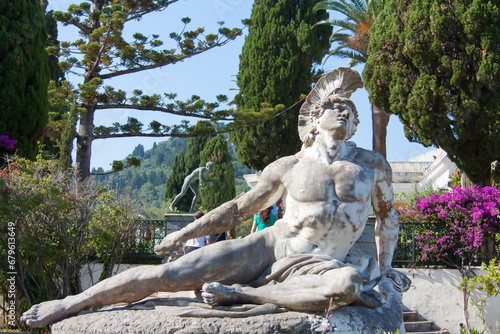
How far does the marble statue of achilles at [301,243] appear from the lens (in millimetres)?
3479

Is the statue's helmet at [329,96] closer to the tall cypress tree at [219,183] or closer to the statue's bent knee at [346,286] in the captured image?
the statue's bent knee at [346,286]

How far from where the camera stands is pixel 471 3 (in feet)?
38.7

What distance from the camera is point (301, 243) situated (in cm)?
381

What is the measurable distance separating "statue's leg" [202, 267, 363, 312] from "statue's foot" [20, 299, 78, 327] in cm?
96

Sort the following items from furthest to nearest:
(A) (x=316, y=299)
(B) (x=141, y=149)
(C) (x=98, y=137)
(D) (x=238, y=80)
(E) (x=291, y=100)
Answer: (B) (x=141, y=149) → (D) (x=238, y=80) → (E) (x=291, y=100) → (C) (x=98, y=137) → (A) (x=316, y=299)

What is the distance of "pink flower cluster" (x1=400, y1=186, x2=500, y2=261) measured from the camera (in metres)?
9.49

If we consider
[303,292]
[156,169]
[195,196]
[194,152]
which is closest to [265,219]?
[303,292]

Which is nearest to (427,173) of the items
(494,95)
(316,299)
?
(494,95)

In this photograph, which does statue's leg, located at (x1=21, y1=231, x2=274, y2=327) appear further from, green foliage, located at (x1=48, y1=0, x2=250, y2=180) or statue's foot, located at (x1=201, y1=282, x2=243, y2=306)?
green foliage, located at (x1=48, y1=0, x2=250, y2=180)

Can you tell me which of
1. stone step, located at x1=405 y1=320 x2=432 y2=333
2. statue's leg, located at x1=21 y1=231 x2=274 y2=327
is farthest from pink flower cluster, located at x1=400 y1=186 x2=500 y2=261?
statue's leg, located at x1=21 y1=231 x2=274 y2=327

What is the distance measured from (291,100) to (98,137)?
6.16 m

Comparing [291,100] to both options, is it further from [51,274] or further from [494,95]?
[51,274]

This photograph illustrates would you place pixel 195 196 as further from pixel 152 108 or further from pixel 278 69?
pixel 278 69

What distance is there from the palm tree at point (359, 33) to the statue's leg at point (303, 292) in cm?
1448
